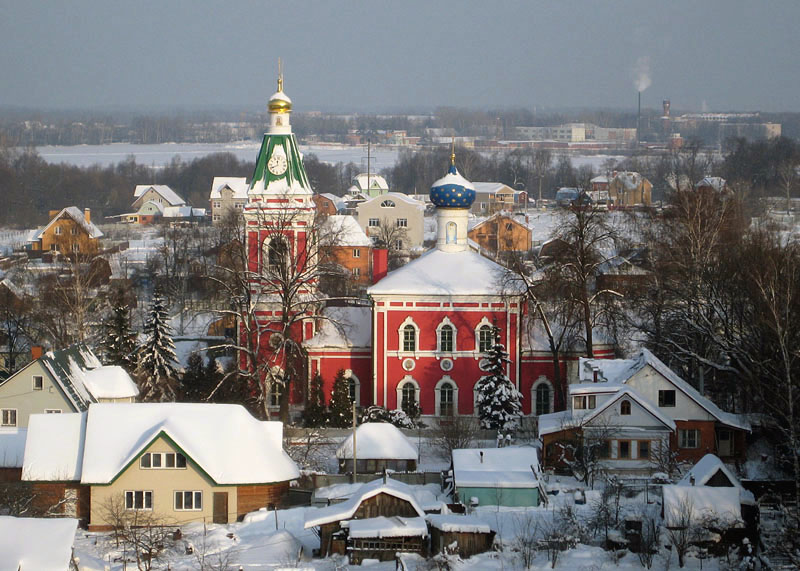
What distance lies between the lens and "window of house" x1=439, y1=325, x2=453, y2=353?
30297 millimetres

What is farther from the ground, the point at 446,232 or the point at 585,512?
the point at 446,232

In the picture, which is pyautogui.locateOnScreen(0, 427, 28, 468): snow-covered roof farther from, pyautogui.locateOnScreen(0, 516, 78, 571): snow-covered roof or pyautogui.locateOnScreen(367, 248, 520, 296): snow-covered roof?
pyautogui.locateOnScreen(367, 248, 520, 296): snow-covered roof

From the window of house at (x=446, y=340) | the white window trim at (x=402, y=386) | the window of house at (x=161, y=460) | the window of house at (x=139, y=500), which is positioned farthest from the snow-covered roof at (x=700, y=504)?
the white window trim at (x=402, y=386)

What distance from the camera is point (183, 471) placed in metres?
22.9

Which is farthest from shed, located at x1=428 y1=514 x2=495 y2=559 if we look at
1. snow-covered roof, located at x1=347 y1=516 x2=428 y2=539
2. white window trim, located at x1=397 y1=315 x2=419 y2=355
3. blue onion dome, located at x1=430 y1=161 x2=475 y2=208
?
blue onion dome, located at x1=430 y1=161 x2=475 y2=208

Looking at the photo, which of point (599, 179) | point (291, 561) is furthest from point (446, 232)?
point (599, 179)

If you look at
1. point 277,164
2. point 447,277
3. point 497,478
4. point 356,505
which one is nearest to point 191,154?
point 277,164

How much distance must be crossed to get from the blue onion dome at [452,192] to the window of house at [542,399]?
4.73m

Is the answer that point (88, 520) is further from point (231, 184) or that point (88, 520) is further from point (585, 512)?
point (231, 184)

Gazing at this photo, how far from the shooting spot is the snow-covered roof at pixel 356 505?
68.8 feet

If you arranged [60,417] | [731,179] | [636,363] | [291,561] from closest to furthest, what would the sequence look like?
[291,561]
[60,417]
[636,363]
[731,179]

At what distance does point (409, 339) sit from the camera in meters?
30.4

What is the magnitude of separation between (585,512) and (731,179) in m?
63.3

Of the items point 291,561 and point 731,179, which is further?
point 731,179
